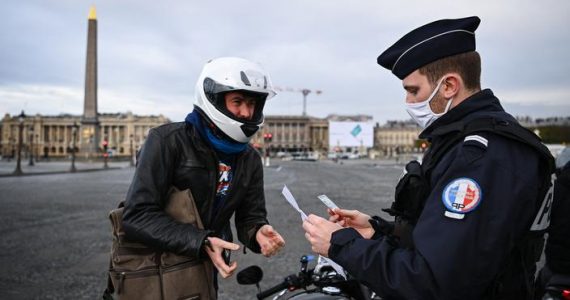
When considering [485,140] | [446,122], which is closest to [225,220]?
[446,122]

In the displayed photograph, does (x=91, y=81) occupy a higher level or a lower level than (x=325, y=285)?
higher

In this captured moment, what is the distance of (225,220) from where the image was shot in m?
2.48

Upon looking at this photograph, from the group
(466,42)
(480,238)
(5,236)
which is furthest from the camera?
(5,236)

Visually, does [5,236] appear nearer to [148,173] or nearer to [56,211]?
[56,211]

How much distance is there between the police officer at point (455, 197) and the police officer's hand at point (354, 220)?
1.16ft

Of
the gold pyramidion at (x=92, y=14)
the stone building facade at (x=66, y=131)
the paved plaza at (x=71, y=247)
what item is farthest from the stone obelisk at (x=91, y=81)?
the stone building facade at (x=66, y=131)

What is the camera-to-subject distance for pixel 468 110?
1743mm

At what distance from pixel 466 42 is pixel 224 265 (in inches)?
51.1

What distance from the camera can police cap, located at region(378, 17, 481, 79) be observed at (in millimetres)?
Result: 1771

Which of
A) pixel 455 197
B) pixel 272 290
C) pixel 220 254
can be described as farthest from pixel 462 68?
pixel 272 290

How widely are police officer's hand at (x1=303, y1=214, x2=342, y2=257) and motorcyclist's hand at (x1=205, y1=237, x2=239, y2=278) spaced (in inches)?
14.0

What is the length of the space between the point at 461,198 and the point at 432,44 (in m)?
0.61

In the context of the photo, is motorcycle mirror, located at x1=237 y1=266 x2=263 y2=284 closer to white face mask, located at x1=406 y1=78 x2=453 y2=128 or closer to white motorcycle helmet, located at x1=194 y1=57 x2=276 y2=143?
white motorcycle helmet, located at x1=194 y1=57 x2=276 y2=143

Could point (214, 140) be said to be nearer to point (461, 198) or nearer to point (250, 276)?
point (250, 276)
